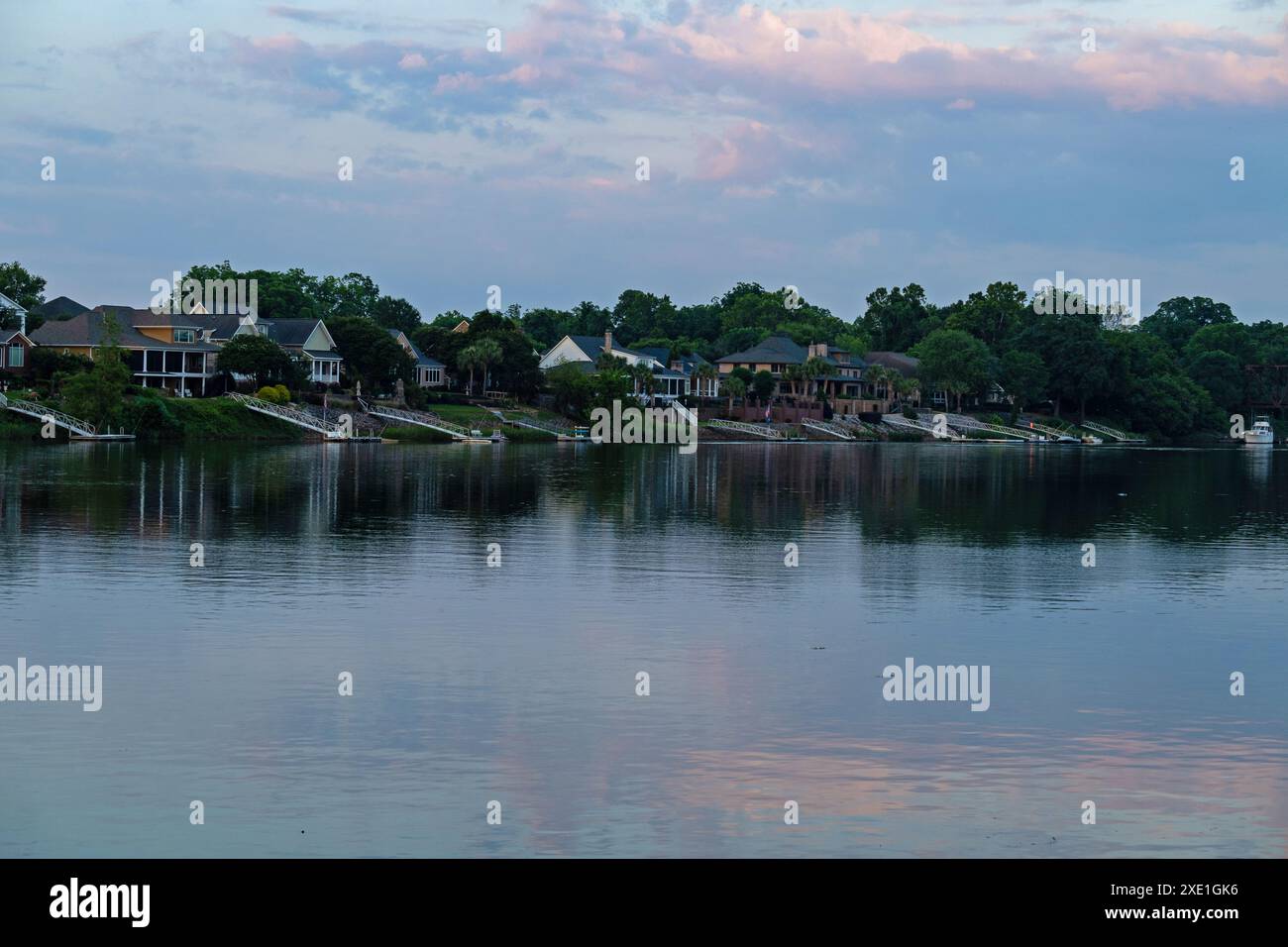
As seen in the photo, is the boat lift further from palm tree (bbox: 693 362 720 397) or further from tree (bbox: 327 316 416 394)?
palm tree (bbox: 693 362 720 397)

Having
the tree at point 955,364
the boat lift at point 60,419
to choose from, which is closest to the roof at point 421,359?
the boat lift at point 60,419

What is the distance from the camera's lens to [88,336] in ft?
384

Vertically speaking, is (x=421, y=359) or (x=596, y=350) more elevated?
(x=596, y=350)

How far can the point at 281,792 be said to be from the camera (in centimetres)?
1585

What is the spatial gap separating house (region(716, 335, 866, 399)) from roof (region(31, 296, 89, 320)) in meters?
70.6

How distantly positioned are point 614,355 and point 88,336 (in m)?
61.6

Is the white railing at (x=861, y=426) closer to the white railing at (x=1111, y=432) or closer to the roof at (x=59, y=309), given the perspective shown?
the white railing at (x=1111, y=432)

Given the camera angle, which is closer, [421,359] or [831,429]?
[421,359]

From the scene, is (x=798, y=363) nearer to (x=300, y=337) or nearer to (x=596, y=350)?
(x=596, y=350)

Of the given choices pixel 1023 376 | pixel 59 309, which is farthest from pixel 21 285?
pixel 1023 376

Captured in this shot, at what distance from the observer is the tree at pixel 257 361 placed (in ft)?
385
